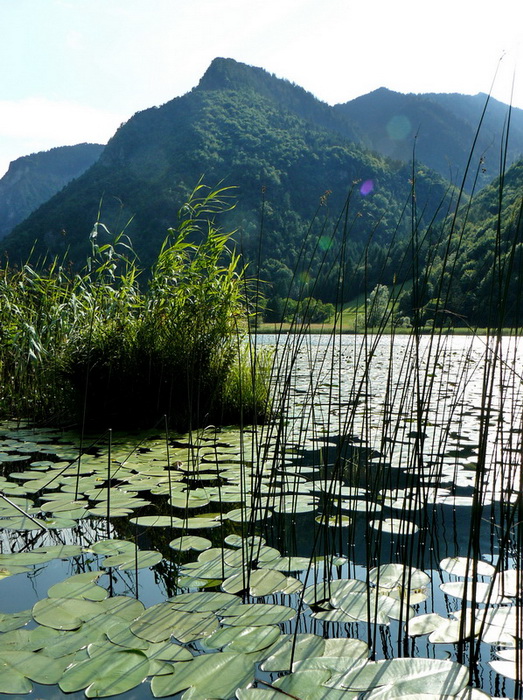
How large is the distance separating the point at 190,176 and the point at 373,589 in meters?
49.9

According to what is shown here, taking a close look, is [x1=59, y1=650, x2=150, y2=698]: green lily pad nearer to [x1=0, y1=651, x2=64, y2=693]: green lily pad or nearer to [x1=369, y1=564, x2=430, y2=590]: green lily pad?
[x1=0, y1=651, x2=64, y2=693]: green lily pad

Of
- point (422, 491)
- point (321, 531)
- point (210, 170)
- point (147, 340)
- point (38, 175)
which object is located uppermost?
point (38, 175)

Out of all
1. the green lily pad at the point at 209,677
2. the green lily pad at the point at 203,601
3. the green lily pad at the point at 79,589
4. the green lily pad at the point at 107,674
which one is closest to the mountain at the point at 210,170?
the green lily pad at the point at 79,589

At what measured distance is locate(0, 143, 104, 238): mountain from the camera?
119 meters

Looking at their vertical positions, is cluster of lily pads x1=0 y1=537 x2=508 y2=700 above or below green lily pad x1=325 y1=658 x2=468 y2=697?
below

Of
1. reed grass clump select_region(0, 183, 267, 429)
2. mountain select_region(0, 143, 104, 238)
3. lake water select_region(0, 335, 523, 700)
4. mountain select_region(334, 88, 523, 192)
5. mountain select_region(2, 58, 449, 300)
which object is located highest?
mountain select_region(334, 88, 523, 192)

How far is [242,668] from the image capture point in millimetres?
1146

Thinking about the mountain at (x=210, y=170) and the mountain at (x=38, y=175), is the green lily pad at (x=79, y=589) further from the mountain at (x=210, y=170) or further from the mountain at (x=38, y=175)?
the mountain at (x=38, y=175)

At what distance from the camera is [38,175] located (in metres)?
132

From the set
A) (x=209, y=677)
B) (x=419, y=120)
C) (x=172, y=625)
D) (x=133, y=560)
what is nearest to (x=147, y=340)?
(x=133, y=560)

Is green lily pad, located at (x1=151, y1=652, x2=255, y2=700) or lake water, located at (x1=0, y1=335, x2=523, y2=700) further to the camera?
lake water, located at (x1=0, y1=335, x2=523, y2=700)

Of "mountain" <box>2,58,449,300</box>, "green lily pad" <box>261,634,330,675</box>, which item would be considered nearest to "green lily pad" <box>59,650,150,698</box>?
"green lily pad" <box>261,634,330,675</box>

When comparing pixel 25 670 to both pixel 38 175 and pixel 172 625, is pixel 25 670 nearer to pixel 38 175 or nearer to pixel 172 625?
pixel 172 625

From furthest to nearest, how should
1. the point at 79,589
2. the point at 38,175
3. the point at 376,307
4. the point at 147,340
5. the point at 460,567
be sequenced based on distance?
1. the point at 38,175
2. the point at 147,340
3. the point at 376,307
4. the point at 460,567
5. the point at 79,589
